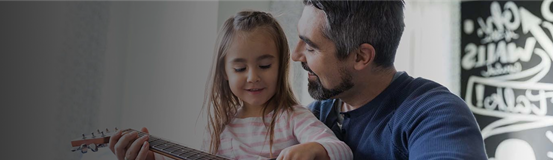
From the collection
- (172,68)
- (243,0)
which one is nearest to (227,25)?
(172,68)

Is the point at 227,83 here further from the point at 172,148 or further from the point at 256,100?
the point at 172,148

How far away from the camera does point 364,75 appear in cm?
108

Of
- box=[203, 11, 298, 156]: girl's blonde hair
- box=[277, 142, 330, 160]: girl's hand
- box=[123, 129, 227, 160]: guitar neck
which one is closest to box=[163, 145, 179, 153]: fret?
box=[123, 129, 227, 160]: guitar neck

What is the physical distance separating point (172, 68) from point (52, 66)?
1.97 feet

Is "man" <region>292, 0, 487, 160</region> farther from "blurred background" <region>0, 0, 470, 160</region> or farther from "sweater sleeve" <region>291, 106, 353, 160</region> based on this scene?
"blurred background" <region>0, 0, 470, 160</region>

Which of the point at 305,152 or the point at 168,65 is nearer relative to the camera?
the point at 305,152

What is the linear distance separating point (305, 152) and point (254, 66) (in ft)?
0.92

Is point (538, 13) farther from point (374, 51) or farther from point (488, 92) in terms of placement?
point (374, 51)

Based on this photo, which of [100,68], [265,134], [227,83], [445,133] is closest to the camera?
[445,133]

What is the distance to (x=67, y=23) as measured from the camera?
1.21 metres

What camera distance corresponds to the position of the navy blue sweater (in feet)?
2.63

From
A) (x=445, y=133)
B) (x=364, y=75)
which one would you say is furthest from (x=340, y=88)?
(x=445, y=133)

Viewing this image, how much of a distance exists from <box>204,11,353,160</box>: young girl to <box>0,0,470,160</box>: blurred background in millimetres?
150

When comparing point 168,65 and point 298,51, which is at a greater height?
point 298,51
